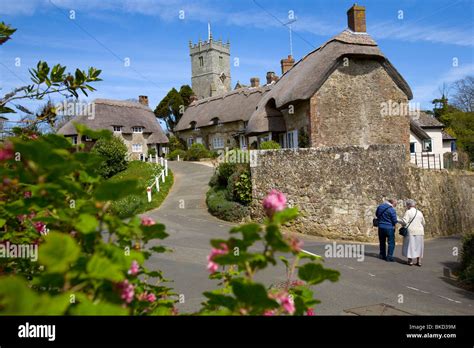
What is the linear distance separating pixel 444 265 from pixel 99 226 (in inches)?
435

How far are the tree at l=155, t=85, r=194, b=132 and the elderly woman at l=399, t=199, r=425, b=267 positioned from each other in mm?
49097

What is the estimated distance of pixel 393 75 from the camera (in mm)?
21406

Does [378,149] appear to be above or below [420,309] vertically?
above

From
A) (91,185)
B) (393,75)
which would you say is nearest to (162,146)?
(393,75)

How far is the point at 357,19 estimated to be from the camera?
69.1 feet

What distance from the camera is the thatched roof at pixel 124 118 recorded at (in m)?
39.7

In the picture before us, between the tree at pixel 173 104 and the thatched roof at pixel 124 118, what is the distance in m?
10.7

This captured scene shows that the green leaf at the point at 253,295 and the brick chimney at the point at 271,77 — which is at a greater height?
the brick chimney at the point at 271,77

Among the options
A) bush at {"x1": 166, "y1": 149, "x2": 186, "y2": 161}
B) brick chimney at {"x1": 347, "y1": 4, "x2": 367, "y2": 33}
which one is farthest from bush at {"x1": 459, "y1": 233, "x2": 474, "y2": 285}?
bush at {"x1": 166, "y1": 149, "x2": 186, "y2": 161}

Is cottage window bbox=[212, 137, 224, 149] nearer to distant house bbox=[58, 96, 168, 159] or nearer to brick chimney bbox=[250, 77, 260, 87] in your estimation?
distant house bbox=[58, 96, 168, 159]

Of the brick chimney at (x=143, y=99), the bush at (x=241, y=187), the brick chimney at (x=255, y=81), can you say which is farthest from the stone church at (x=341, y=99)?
the brick chimney at (x=143, y=99)

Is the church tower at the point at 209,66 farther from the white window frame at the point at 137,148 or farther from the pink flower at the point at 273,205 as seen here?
the pink flower at the point at 273,205

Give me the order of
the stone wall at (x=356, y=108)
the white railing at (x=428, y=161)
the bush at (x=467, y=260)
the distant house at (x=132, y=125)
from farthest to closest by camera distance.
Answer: the distant house at (x=132, y=125) → the stone wall at (x=356, y=108) → the white railing at (x=428, y=161) → the bush at (x=467, y=260)
